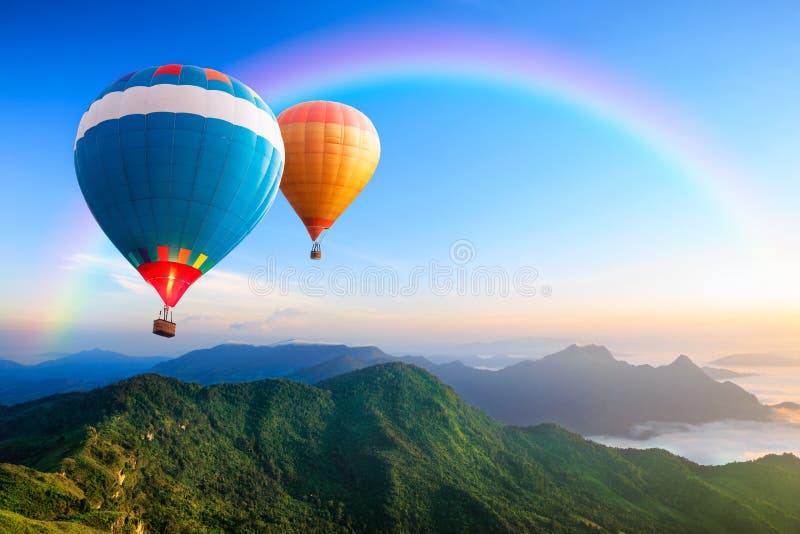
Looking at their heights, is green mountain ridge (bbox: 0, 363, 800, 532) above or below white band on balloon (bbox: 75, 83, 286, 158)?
below

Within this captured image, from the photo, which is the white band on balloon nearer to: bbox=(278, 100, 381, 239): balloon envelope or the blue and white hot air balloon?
the blue and white hot air balloon

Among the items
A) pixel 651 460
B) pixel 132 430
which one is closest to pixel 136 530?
pixel 132 430

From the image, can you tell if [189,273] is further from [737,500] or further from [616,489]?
[737,500]

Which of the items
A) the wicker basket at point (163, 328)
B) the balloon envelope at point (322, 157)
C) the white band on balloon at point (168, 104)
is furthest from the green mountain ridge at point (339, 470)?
the balloon envelope at point (322, 157)

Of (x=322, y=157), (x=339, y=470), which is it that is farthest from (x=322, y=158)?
(x=339, y=470)

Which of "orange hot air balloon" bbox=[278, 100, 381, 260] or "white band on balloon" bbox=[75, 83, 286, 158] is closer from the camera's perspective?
"white band on balloon" bbox=[75, 83, 286, 158]

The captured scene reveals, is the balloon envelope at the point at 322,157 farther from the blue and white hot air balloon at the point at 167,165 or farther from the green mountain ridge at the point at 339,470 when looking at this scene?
the green mountain ridge at the point at 339,470

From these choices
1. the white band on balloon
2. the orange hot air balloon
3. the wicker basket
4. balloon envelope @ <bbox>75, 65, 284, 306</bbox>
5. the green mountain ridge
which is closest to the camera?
the wicker basket

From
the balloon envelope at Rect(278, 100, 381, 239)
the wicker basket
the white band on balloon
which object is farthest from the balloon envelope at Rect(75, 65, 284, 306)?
the balloon envelope at Rect(278, 100, 381, 239)
